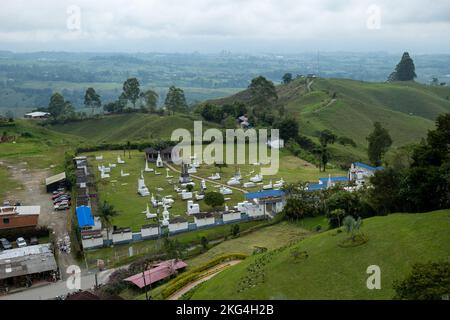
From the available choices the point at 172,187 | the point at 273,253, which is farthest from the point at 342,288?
the point at 172,187

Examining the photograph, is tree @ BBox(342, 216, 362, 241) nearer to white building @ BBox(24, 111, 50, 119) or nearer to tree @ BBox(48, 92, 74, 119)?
tree @ BBox(48, 92, 74, 119)

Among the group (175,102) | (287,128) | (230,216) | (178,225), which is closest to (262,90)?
(175,102)

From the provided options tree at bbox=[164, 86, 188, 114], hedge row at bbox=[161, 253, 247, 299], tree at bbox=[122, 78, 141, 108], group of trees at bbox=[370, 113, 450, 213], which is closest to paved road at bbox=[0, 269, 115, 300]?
hedge row at bbox=[161, 253, 247, 299]

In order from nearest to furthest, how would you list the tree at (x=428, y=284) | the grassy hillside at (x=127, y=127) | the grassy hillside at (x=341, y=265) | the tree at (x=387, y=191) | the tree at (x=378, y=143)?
1. the tree at (x=428, y=284)
2. the grassy hillside at (x=341, y=265)
3. the tree at (x=387, y=191)
4. the tree at (x=378, y=143)
5. the grassy hillside at (x=127, y=127)

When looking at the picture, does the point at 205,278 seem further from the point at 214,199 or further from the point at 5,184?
the point at 5,184

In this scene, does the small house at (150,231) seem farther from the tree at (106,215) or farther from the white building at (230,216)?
the white building at (230,216)

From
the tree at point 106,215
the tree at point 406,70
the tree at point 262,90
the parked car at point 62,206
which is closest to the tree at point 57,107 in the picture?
the tree at point 262,90
